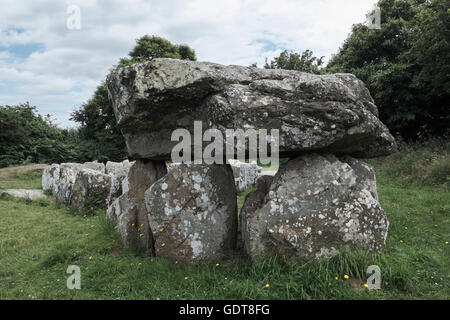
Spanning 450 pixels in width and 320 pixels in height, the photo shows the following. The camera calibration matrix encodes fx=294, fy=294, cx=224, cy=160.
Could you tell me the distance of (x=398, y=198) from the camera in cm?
857

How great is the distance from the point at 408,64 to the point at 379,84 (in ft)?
4.88

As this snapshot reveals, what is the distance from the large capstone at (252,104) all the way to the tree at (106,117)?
23939mm

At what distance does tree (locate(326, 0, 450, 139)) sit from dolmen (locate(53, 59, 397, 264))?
9.54 metres

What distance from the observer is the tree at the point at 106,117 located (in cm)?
2739

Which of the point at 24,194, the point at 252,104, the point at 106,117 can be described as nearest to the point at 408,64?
the point at 252,104

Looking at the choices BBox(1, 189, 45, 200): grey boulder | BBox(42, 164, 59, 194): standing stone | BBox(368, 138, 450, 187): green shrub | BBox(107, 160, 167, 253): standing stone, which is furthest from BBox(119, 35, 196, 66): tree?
BBox(107, 160, 167, 253): standing stone

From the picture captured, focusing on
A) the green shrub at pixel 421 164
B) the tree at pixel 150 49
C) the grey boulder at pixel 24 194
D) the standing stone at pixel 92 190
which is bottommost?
the grey boulder at pixel 24 194

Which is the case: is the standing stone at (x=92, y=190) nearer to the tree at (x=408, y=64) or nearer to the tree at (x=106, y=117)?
the tree at (x=408, y=64)

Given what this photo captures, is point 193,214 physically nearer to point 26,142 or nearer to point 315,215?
point 315,215

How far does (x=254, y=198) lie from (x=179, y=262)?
156cm

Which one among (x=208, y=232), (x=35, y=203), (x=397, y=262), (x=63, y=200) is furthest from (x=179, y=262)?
(x=35, y=203)

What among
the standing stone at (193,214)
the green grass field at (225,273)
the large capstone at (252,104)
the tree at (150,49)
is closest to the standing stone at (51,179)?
the green grass field at (225,273)

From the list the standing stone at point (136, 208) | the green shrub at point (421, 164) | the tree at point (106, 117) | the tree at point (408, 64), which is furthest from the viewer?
the tree at point (106, 117)
